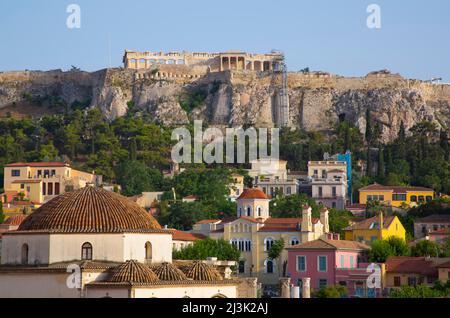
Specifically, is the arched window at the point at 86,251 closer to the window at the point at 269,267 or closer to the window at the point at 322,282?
the window at the point at 322,282

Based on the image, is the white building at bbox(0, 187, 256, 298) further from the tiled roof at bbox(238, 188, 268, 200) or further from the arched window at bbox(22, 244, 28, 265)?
the tiled roof at bbox(238, 188, 268, 200)

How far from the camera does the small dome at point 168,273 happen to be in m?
47.6

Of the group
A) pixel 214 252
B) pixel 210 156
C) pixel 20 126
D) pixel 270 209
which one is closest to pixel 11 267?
pixel 214 252

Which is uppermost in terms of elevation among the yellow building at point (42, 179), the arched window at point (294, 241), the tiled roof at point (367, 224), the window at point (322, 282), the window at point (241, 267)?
the yellow building at point (42, 179)

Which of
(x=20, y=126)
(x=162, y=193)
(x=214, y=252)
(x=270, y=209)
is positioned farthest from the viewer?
(x=20, y=126)

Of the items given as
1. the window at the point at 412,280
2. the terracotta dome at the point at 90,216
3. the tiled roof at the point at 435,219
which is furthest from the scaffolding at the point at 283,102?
the terracotta dome at the point at 90,216

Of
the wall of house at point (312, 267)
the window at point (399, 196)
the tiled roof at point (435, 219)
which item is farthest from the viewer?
the window at point (399, 196)

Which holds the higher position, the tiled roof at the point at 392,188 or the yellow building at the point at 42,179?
the yellow building at the point at 42,179

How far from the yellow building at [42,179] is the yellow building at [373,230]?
26.3 m

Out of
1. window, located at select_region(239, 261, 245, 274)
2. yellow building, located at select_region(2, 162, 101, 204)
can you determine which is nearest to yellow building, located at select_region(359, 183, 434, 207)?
yellow building, located at select_region(2, 162, 101, 204)

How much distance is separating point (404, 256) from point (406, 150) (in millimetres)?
40772

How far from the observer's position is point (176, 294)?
47.1m

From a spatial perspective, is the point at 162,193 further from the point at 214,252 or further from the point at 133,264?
the point at 133,264

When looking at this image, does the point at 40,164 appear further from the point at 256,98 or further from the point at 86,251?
the point at 86,251
